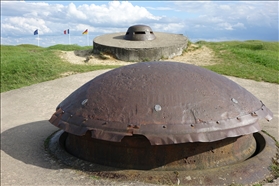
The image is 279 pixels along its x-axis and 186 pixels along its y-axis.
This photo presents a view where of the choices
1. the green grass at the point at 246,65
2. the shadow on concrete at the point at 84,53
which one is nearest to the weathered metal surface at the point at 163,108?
the green grass at the point at 246,65

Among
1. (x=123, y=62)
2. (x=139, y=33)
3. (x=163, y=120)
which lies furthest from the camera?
(x=139, y=33)

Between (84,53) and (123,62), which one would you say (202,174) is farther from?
(84,53)

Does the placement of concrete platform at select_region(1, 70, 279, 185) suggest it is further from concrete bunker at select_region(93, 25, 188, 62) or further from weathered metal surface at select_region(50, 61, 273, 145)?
concrete bunker at select_region(93, 25, 188, 62)

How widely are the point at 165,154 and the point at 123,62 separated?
859 centimetres

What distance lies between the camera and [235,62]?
33.9 ft

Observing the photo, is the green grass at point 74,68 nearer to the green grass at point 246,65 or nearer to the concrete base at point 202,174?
the green grass at point 246,65

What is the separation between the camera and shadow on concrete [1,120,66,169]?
11.6 ft

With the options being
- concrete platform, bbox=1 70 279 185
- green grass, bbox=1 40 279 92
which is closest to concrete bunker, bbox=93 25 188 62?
green grass, bbox=1 40 279 92

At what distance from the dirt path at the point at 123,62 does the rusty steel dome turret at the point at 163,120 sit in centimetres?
768

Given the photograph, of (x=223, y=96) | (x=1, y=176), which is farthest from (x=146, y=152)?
(x=1, y=176)

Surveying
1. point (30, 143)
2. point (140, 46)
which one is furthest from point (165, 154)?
point (140, 46)

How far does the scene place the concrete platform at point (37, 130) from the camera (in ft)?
10.2

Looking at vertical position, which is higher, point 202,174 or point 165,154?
point 165,154

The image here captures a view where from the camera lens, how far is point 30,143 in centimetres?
428
